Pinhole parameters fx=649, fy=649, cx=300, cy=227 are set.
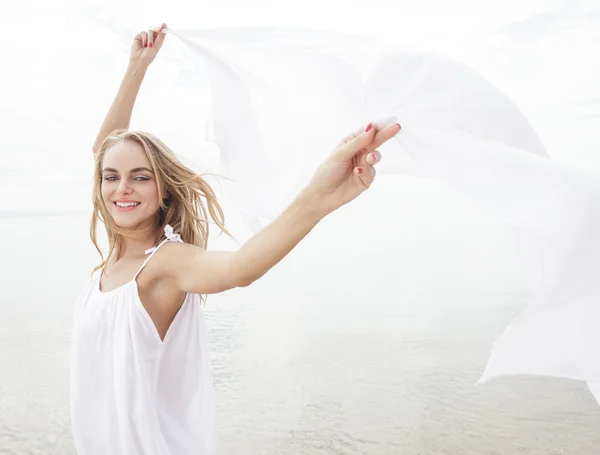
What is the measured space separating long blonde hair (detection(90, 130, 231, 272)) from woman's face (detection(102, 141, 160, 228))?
23mm

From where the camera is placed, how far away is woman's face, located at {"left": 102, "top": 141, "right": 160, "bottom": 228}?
199cm

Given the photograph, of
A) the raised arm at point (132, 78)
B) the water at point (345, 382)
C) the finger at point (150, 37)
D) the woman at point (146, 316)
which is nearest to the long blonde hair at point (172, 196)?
the woman at point (146, 316)

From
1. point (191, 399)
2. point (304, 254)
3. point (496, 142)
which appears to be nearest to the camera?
point (496, 142)

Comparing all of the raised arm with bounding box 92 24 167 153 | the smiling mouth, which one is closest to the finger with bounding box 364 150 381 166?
the smiling mouth

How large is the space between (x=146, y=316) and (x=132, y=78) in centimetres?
111

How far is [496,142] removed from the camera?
4.92 ft

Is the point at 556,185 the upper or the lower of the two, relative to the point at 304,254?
lower

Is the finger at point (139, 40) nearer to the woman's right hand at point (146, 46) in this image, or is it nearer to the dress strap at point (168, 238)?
the woman's right hand at point (146, 46)

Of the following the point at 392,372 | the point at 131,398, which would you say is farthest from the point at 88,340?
the point at 392,372

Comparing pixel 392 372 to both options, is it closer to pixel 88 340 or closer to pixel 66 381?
pixel 66 381

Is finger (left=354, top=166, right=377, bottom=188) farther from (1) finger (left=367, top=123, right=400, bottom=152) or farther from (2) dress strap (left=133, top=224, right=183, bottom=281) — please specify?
(2) dress strap (left=133, top=224, right=183, bottom=281)

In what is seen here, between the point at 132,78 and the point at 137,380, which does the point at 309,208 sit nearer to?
the point at 137,380

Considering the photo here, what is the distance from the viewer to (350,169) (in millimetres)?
1418

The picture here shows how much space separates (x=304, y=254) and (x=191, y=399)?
525 inches
